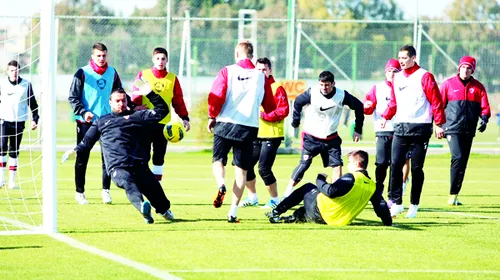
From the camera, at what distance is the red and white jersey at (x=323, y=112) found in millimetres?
13117

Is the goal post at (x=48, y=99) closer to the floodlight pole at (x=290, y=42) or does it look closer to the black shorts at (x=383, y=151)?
the black shorts at (x=383, y=151)

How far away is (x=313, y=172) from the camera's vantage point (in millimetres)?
20422

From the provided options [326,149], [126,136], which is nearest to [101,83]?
[126,136]

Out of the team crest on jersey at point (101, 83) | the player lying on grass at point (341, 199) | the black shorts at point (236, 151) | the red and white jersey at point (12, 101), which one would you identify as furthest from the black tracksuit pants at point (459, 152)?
the red and white jersey at point (12, 101)

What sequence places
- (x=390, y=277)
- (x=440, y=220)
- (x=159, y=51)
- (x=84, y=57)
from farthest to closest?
(x=84, y=57) < (x=159, y=51) < (x=440, y=220) < (x=390, y=277)

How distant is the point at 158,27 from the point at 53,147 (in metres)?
30.4

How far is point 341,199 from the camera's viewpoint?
35.5 feet

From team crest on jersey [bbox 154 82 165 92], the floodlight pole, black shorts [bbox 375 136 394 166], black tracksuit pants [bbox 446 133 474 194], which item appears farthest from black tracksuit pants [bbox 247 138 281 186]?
the floodlight pole

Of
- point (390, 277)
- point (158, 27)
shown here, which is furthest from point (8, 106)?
point (158, 27)

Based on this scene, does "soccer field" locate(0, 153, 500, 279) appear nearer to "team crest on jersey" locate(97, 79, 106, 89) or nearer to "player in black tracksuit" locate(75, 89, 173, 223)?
"player in black tracksuit" locate(75, 89, 173, 223)

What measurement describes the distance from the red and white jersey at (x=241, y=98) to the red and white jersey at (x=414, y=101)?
1960 millimetres

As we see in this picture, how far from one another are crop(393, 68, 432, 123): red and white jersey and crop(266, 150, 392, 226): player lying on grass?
4.19 ft

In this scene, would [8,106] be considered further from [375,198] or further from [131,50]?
[131,50]

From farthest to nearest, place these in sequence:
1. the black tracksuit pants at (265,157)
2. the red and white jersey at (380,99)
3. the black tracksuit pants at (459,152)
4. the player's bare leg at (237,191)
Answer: the black tracksuit pants at (459,152), the red and white jersey at (380,99), the black tracksuit pants at (265,157), the player's bare leg at (237,191)
